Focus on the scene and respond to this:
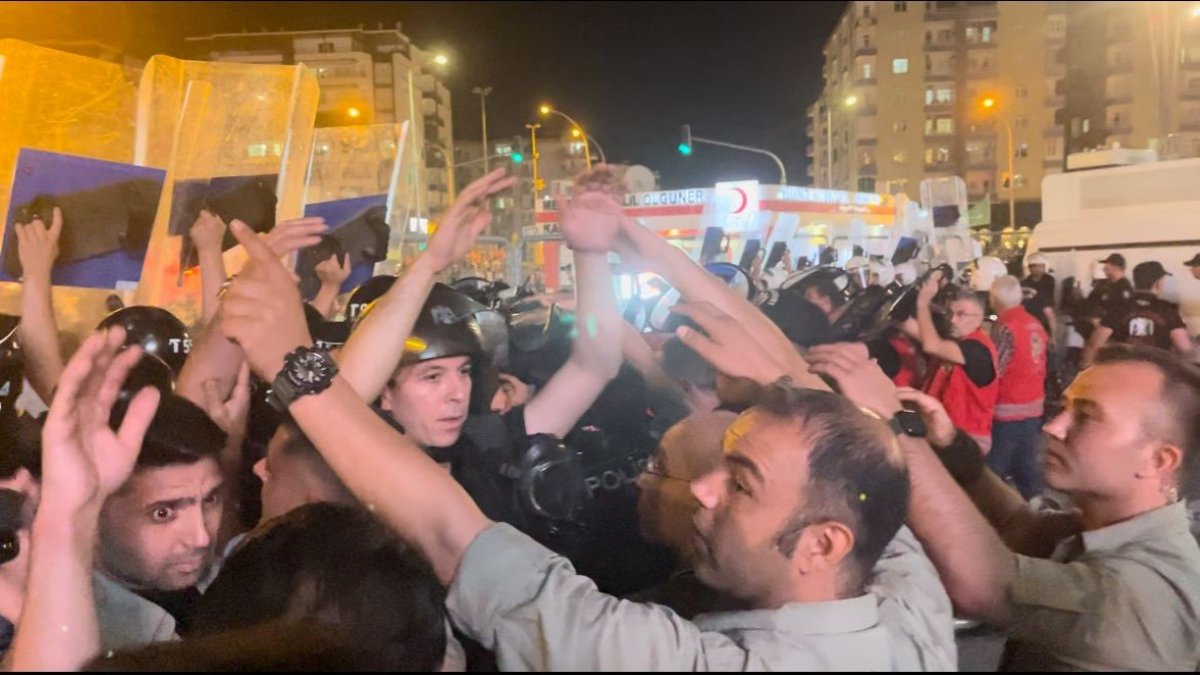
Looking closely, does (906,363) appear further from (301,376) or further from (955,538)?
(301,376)

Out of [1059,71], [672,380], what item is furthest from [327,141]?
[1059,71]

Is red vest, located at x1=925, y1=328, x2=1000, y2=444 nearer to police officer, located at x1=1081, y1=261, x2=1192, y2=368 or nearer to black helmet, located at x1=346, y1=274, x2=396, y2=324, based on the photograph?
police officer, located at x1=1081, y1=261, x2=1192, y2=368

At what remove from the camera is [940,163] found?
3381 cm

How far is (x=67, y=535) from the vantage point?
1.43 meters

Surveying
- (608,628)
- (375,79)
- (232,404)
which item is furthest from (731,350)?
(375,79)

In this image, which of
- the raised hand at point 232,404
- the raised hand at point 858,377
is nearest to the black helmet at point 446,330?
the raised hand at point 232,404

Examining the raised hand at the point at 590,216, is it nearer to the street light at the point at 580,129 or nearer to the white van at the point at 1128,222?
the street light at the point at 580,129

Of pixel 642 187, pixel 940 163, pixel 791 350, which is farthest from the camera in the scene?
pixel 940 163

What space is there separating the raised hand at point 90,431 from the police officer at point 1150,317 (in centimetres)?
557

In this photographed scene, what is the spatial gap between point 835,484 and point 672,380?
1504 mm

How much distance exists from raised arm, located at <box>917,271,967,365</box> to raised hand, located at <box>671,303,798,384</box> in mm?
2371

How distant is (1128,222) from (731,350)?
536 cm

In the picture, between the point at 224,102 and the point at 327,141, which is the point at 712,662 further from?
the point at 327,141

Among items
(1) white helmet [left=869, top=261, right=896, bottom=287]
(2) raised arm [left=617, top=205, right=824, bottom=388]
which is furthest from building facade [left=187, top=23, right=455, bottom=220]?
(1) white helmet [left=869, top=261, right=896, bottom=287]
